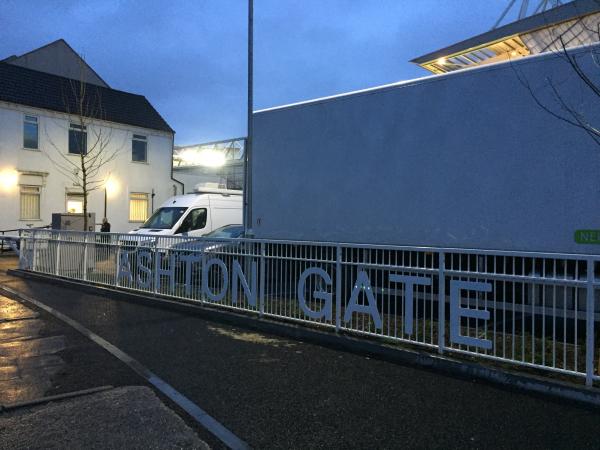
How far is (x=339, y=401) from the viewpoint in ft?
15.6

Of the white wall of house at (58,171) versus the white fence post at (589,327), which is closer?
the white fence post at (589,327)

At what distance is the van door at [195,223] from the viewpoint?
1547cm

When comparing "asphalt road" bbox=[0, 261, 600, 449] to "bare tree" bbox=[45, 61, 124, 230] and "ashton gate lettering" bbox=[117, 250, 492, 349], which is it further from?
"bare tree" bbox=[45, 61, 124, 230]

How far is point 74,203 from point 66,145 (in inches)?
112

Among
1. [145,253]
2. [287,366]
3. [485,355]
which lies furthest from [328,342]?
[145,253]

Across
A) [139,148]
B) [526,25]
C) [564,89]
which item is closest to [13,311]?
[564,89]

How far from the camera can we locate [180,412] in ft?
14.6

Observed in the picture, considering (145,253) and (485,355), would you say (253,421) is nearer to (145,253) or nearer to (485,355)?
(485,355)

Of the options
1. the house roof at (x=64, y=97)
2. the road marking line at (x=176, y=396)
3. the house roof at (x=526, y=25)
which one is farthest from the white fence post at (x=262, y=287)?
the house roof at (x=64, y=97)

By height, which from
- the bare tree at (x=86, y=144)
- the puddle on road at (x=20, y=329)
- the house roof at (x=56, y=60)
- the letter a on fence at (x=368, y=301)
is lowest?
the puddle on road at (x=20, y=329)

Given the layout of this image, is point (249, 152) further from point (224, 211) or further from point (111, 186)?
point (111, 186)

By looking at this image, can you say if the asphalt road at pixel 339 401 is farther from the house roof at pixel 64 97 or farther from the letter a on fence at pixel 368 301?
the house roof at pixel 64 97

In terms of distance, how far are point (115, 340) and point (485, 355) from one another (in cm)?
473

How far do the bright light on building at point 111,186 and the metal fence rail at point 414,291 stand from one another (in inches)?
691
